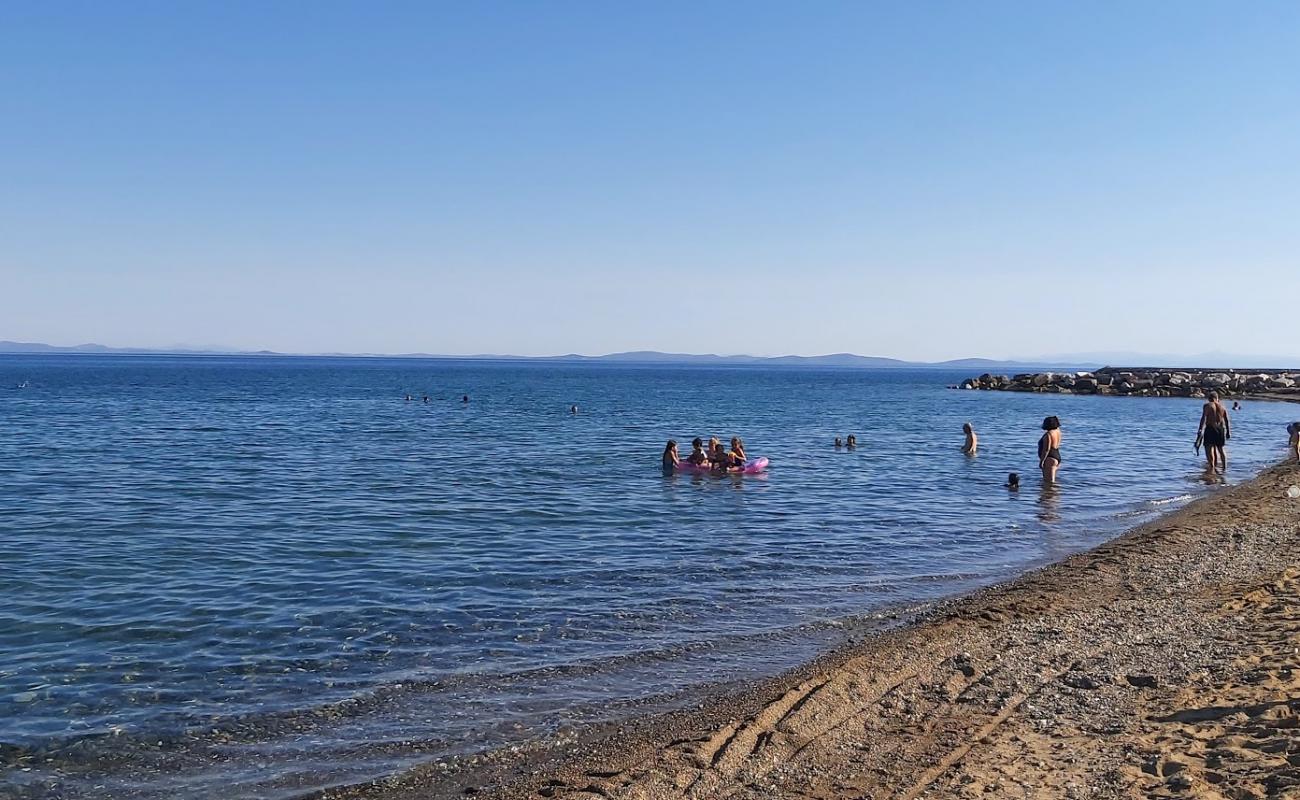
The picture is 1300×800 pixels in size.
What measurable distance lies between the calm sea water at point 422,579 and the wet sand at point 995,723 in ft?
3.16

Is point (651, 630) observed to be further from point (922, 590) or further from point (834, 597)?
point (922, 590)

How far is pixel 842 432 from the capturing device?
1740 inches

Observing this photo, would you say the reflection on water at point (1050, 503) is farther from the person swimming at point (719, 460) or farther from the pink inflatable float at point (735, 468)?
the person swimming at point (719, 460)

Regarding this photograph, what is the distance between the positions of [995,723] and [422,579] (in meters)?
8.94

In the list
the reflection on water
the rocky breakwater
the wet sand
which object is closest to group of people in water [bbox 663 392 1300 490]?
the reflection on water

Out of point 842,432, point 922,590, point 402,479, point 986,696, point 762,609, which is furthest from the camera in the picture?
point 842,432

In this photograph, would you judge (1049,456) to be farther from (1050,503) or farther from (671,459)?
(671,459)

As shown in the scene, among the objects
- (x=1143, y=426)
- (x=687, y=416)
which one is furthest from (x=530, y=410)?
(x=1143, y=426)

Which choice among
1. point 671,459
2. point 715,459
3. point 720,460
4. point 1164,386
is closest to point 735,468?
point 720,460

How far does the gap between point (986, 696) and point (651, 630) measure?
433 centimetres

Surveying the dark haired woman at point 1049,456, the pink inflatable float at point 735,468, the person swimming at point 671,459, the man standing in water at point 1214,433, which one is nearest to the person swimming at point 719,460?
the pink inflatable float at point 735,468

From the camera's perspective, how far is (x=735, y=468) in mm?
27094

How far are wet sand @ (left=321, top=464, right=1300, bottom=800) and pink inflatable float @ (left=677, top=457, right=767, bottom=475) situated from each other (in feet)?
51.3

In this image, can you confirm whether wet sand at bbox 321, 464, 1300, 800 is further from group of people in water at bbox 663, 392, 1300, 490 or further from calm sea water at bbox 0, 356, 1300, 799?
group of people in water at bbox 663, 392, 1300, 490
